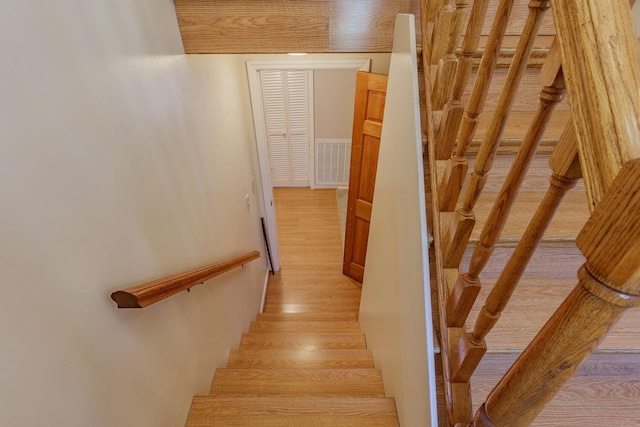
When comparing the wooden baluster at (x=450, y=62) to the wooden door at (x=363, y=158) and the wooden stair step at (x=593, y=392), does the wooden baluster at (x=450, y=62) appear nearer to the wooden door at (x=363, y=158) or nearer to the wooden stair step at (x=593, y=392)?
the wooden stair step at (x=593, y=392)

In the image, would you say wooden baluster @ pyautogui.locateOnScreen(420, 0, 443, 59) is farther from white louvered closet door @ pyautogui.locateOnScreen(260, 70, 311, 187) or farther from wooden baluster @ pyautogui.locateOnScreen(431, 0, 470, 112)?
white louvered closet door @ pyautogui.locateOnScreen(260, 70, 311, 187)

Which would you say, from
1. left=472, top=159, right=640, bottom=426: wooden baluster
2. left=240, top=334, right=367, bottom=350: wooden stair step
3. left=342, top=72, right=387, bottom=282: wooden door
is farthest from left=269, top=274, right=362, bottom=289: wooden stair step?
left=472, top=159, right=640, bottom=426: wooden baluster

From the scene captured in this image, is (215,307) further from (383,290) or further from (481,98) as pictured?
(481,98)

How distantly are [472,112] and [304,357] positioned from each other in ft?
6.00

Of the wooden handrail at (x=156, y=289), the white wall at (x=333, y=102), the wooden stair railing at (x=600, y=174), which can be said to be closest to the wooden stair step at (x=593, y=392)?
the wooden stair railing at (x=600, y=174)

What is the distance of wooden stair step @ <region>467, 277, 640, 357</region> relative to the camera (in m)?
0.98

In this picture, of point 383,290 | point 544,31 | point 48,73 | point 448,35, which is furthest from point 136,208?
point 544,31

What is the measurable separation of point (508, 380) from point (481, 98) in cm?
68

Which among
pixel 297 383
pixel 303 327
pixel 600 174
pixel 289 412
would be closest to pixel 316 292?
pixel 303 327

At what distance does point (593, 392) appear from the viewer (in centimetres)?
100

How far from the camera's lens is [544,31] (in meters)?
1.50

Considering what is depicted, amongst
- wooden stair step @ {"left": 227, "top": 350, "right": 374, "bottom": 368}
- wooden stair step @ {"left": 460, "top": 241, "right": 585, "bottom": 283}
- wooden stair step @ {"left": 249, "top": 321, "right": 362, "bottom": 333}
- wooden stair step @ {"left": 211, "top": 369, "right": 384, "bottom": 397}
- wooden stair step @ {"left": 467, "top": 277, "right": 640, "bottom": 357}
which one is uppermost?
wooden stair step @ {"left": 460, "top": 241, "right": 585, "bottom": 283}

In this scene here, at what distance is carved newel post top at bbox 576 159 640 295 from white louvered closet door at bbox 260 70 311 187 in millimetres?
4360

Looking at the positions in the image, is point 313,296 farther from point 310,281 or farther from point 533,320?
point 533,320
